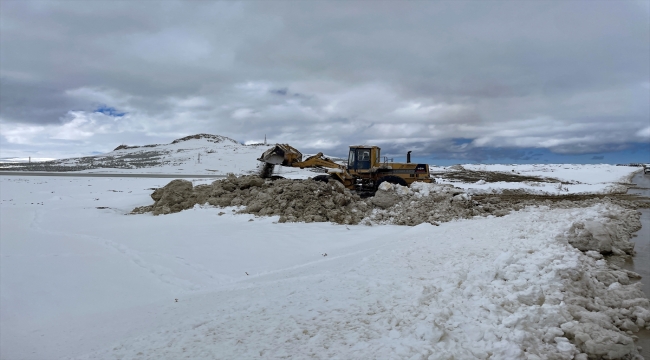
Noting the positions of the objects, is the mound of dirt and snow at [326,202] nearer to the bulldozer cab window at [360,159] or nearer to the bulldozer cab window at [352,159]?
the bulldozer cab window at [360,159]

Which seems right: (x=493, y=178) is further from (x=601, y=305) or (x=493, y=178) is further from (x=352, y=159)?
(x=601, y=305)

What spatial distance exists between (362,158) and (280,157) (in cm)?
374

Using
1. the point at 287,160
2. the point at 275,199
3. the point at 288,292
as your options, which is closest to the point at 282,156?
the point at 287,160

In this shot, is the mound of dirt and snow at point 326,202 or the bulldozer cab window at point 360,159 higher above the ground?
the bulldozer cab window at point 360,159

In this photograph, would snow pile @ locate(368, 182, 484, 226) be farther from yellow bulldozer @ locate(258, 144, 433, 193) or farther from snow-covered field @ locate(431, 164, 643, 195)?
snow-covered field @ locate(431, 164, 643, 195)

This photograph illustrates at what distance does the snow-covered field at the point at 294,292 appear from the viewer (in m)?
3.71

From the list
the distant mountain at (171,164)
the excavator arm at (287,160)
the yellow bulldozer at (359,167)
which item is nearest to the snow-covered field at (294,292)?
the yellow bulldozer at (359,167)

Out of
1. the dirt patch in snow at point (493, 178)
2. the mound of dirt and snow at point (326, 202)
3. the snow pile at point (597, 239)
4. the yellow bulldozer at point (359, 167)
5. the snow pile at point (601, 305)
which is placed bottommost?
the snow pile at point (601, 305)

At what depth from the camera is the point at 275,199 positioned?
37.9 ft

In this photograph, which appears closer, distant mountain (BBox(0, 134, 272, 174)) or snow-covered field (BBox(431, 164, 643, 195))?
snow-covered field (BBox(431, 164, 643, 195))

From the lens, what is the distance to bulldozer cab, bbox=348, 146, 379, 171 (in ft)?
53.6

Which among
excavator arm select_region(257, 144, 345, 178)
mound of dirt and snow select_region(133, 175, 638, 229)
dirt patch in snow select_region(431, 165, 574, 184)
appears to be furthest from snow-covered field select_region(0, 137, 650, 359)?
dirt patch in snow select_region(431, 165, 574, 184)

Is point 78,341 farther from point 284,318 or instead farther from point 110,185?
point 110,185

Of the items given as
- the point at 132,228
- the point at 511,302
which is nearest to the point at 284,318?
the point at 511,302
